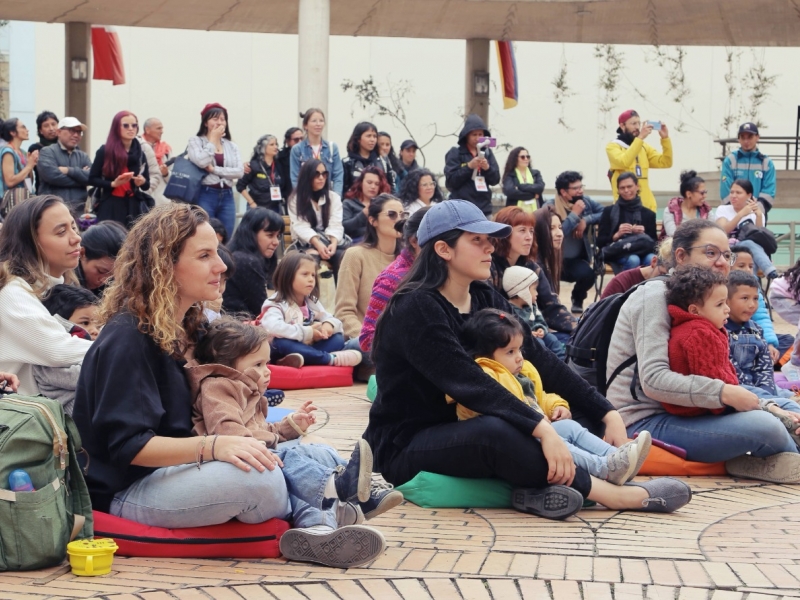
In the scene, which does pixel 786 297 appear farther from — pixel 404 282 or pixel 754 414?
pixel 404 282

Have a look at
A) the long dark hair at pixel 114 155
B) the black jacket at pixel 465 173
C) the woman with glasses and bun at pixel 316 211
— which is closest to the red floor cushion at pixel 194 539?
the woman with glasses and bun at pixel 316 211

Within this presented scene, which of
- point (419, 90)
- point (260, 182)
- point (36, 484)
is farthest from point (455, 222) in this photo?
point (419, 90)

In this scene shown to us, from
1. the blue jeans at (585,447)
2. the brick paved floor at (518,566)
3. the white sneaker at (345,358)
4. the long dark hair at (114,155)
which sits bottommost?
the brick paved floor at (518,566)

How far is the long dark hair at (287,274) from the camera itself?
813cm

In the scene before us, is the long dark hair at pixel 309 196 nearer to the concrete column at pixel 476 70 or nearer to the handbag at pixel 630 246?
the handbag at pixel 630 246

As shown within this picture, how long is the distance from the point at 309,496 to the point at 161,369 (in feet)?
2.24

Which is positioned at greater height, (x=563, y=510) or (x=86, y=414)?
(x=86, y=414)

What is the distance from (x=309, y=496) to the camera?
409cm

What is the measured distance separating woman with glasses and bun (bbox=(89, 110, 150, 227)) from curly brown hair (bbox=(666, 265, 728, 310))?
6501mm

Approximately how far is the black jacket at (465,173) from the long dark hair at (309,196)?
1.75 meters

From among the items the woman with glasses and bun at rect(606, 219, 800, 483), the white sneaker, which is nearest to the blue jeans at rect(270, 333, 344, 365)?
the white sneaker

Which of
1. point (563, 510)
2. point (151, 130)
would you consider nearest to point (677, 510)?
point (563, 510)

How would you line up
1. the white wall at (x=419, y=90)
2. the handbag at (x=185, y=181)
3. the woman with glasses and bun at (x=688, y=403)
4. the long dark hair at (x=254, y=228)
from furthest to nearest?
1. the white wall at (x=419, y=90)
2. the handbag at (x=185, y=181)
3. the long dark hair at (x=254, y=228)
4. the woman with glasses and bun at (x=688, y=403)

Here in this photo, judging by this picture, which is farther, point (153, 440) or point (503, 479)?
point (503, 479)
